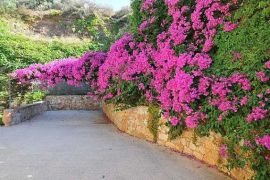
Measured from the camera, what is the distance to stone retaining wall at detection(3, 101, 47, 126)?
42.2 ft

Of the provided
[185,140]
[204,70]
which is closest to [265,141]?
[204,70]

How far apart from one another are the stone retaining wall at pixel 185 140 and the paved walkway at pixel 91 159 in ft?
0.60

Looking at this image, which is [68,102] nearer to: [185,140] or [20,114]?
[20,114]

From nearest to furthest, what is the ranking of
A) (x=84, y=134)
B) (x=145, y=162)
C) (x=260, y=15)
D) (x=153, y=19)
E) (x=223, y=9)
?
(x=260, y=15)
(x=145, y=162)
(x=223, y=9)
(x=153, y=19)
(x=84, y=134)

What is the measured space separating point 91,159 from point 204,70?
9.23 feet

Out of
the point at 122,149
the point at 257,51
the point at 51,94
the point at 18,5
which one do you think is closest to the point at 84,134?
the point at 122,149

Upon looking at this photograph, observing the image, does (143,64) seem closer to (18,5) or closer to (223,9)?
(223,9)

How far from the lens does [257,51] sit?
5930 millimetres

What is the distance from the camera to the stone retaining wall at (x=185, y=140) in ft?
19.9

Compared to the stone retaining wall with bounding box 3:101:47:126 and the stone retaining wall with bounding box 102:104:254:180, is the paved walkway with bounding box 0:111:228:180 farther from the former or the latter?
the stone retaining wall with bounding box 3:101:47:126

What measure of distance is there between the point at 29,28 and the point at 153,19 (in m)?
18.9

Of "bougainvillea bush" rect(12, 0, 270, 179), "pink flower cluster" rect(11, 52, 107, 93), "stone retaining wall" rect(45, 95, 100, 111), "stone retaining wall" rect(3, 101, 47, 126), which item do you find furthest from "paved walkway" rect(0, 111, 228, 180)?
"stone retaining wall" rect(45, 95, 100, 111)

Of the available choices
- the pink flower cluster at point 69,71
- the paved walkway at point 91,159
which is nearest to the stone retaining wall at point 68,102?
the pink flower cluster at point 69,71

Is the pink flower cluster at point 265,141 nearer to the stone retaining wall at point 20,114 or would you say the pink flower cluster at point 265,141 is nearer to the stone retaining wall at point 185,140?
the stone retaining wall at point 185,140
